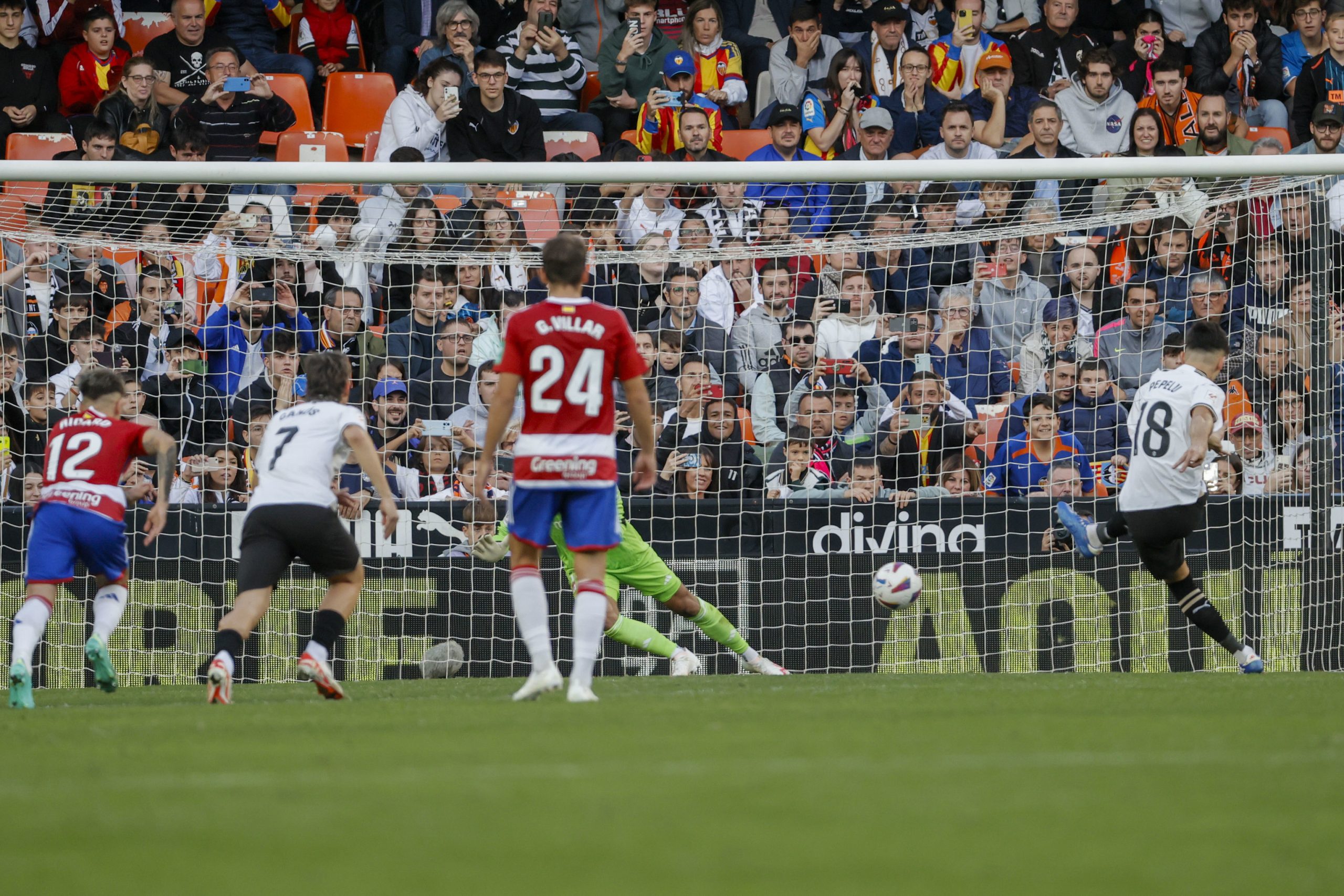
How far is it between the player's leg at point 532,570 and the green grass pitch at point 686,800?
0.23 meters

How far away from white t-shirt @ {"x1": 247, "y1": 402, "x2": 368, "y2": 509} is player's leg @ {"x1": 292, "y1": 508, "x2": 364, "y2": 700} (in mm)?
105

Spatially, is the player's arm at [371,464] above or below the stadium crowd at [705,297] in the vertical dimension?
below

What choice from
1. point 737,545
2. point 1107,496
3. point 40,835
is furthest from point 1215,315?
point 40,835

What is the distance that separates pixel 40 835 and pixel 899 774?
223 cm

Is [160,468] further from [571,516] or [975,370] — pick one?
[975,370]

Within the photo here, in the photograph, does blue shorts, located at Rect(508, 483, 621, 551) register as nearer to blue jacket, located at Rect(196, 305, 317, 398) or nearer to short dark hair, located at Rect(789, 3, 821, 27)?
blue jacket, located at Rect(196, 305, 317, 398)

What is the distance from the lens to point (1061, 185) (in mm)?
13930

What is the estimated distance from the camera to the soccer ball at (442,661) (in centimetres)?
1111

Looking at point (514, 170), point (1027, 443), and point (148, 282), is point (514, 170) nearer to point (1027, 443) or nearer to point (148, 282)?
point (148, 282)

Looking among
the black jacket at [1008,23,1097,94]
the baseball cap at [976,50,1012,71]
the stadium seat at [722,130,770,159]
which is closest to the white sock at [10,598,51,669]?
the stadium seat at [722,130,770,159]

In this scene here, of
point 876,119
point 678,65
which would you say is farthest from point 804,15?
point 876,119

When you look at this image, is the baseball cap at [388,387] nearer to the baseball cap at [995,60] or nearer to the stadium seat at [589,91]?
the stadium seat at [589,91]

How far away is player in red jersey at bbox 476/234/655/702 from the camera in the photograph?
22.7 ft

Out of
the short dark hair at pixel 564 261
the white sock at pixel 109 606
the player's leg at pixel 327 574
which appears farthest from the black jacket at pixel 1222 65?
the white sock at pixel 109 606
